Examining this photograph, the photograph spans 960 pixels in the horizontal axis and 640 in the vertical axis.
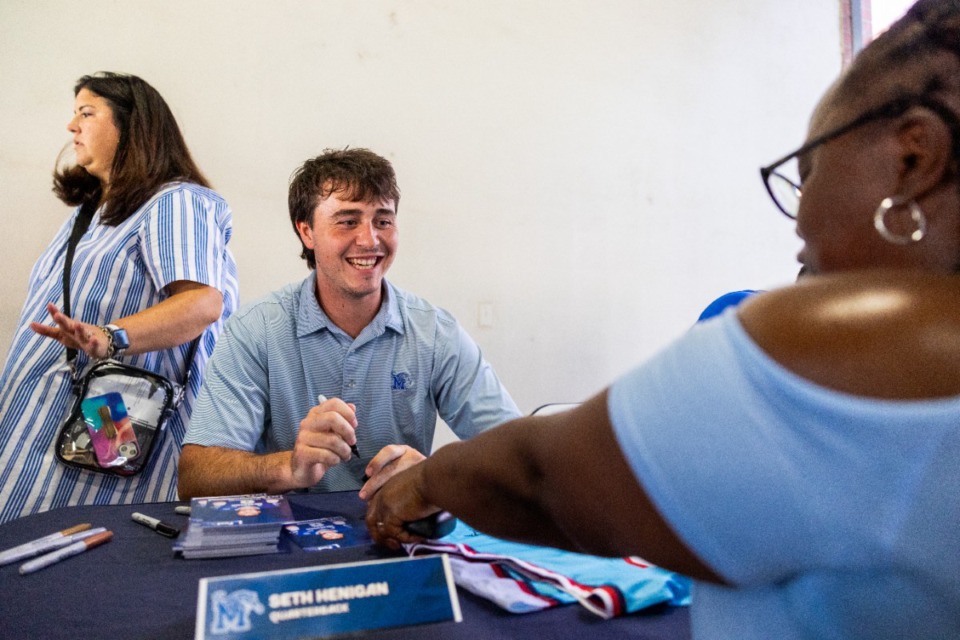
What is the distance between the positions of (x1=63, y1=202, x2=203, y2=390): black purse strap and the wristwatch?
5.8 inches

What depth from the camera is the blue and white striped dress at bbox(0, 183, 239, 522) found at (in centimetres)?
149

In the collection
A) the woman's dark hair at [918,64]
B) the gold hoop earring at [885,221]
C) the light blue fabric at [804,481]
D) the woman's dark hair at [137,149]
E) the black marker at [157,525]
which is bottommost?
the black marker at [157,525]

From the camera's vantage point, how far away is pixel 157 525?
3.28 feet

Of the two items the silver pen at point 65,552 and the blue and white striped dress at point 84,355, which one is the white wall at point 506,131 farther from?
the silver pen at point 65,552

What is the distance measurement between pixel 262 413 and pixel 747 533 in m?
1.27

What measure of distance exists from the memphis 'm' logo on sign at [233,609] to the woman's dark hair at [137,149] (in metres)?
1.34

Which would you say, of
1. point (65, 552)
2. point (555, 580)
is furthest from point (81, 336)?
point (555, 580)

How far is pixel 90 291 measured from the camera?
159 centimetres

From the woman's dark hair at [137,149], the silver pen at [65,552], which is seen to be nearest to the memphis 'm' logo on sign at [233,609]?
the silver pen at [65,552]

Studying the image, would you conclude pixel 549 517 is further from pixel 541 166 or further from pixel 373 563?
pixel 541 166

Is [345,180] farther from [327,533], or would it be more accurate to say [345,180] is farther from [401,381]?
[327,533]

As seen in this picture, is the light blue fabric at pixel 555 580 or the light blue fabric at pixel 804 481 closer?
the light blue fabric at pixel 804 481

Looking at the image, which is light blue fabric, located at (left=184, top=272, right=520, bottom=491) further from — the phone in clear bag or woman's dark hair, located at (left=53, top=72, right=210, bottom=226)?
woman's dark hair, located at (left=53, top=72, right=210, bottom=226)

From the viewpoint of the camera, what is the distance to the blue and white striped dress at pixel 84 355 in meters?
1.49
